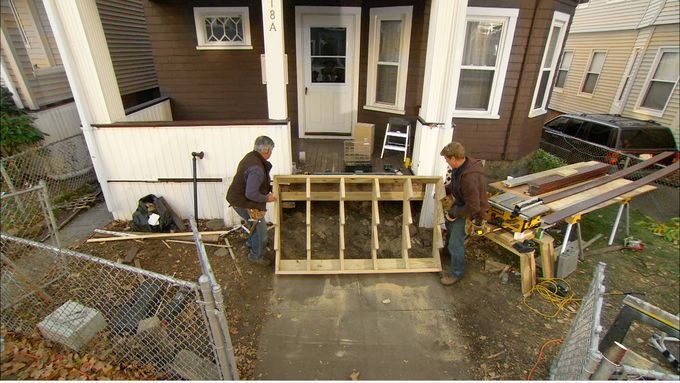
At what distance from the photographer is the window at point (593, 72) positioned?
346 inches

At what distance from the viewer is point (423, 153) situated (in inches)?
192

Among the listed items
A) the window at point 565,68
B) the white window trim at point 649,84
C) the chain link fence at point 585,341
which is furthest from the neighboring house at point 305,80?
the window at point 565,68

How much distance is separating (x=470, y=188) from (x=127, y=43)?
9640mm

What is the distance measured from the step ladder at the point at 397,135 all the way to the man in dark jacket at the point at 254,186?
10.2 ft

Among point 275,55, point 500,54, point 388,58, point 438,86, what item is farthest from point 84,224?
point 500,54

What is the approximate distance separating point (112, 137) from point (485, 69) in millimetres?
6804

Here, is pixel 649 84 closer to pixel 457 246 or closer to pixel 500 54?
pixel 500 54

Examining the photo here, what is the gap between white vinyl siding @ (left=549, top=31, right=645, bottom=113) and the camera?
7922 millimetres

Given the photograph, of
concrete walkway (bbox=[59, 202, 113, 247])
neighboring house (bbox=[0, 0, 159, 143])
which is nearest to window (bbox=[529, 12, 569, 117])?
concrete walkway (bbox=[59, 202, 113, 247])

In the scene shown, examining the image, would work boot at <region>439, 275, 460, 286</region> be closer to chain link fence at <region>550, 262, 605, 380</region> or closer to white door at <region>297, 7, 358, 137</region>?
chain link fence at <region>550, 262, 605, 380</region>

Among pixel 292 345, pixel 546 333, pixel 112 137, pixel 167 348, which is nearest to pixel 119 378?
pixel 167 348

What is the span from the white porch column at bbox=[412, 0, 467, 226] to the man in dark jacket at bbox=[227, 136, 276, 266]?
7.81 feet

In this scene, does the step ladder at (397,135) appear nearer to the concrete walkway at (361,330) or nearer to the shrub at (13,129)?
the concrete walkway at (361,330)

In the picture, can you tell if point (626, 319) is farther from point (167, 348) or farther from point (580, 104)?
point (580, 104)
